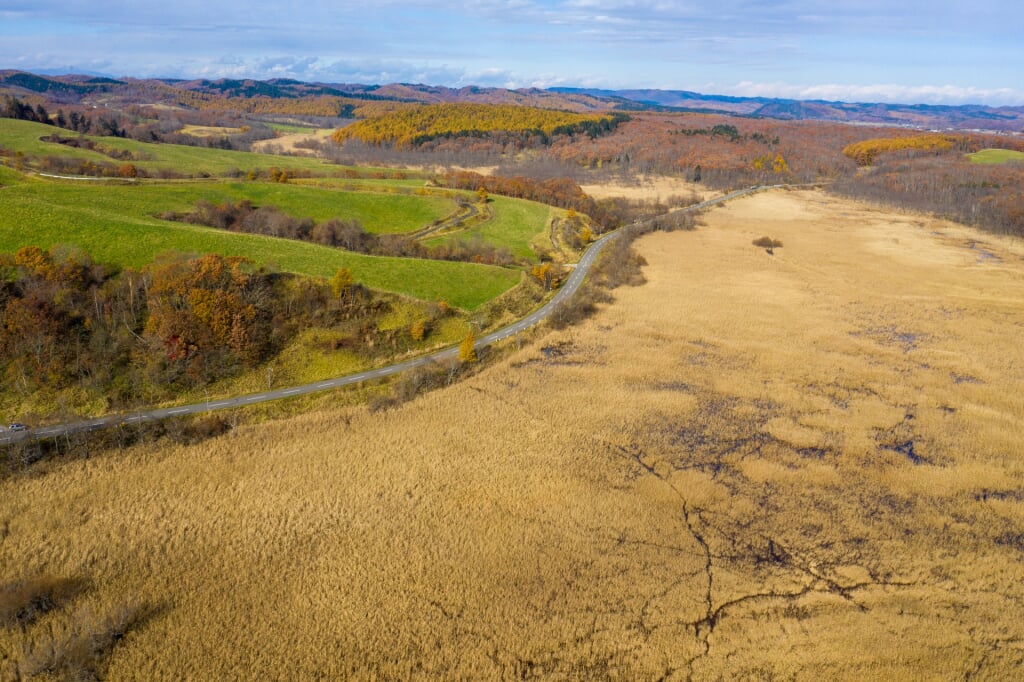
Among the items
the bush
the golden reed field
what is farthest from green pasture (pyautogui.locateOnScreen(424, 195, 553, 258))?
the bush

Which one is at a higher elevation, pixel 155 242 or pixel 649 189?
pixel 649 189

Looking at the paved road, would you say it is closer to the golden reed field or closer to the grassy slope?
the golden reed field

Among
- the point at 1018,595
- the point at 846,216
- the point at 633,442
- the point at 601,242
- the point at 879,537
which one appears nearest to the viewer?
the point at 1018,595

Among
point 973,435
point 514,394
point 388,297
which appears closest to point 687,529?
point 514,394

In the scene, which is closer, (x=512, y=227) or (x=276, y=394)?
(x=276, y=394)

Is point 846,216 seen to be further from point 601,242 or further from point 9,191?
point 9,191

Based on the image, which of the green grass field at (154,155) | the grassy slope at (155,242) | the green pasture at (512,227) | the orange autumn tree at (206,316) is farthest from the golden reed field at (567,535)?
the green grass field at (154,155)

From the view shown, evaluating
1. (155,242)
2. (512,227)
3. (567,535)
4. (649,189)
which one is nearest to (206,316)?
(155,242)

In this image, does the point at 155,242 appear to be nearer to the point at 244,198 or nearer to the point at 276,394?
the point at 276,394
